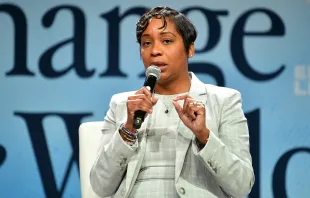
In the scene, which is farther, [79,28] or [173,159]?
[79,28]

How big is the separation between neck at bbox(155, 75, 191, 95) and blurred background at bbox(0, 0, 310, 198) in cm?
94

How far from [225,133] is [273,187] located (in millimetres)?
1193

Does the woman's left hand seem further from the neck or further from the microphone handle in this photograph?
the neck

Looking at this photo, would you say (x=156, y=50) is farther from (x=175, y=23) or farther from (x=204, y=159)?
(x=204, y=159)

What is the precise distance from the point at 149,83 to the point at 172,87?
1.31 ft

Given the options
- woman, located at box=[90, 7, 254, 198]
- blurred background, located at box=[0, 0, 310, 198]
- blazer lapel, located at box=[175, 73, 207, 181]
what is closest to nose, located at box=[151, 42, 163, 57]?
woman, located at box=[90, 7, 254, 198]

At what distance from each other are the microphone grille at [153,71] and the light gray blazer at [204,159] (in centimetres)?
24

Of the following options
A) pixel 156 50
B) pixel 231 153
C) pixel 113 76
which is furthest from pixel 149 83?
pixel 113 76

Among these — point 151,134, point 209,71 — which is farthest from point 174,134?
point 209,71

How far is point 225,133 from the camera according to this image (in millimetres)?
2066

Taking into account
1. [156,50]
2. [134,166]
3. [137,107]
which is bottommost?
[134,166]

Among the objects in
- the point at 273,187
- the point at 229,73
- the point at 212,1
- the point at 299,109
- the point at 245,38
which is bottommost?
the point at 273,187

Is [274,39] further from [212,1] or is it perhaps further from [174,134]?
[174,134]

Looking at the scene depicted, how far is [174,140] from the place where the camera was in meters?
2.10
